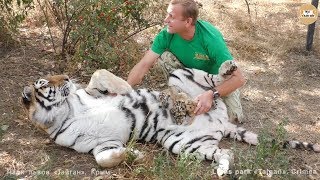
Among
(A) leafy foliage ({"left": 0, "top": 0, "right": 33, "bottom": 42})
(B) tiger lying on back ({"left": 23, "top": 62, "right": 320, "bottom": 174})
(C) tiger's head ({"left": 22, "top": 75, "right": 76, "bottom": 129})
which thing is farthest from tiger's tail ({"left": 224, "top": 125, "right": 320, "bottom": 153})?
(A) leafy foliage ({"left": 0, "top": 0, "right": 33, "bottom": 42})

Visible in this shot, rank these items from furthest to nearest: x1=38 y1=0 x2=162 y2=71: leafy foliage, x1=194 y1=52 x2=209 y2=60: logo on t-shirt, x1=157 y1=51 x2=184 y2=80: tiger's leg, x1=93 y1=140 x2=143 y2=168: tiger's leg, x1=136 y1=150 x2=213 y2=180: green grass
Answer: x1=38 y1=0 x2=162 y2=71: leafy foliage, x1=157 y1=51 x2=184 y2=80: tiger's leg, x1=194 y1=52 x2=209 y2=60: logo on t-shirt, x1=93 y1=140 x2=143 y2=168: tiger's leg, x1=136 y1=150 x2=213 y2=180: green grass

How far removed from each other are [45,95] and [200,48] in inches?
49.5

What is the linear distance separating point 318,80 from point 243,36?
121 centimetres

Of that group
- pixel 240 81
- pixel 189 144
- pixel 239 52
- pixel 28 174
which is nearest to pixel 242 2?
pixel 239 52

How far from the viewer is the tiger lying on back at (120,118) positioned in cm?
328

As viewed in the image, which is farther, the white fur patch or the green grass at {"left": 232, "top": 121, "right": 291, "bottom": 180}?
the white fur patch

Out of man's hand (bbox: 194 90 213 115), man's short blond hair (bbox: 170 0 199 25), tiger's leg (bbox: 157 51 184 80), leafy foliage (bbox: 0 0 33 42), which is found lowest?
man's hand (bbox: 194 90 213 115)

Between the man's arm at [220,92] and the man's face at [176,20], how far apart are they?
0.53 m

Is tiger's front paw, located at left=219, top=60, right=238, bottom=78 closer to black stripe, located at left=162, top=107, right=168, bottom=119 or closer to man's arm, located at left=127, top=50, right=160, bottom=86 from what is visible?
black stripe, located at left=162, top=107, right=168, bottom=119

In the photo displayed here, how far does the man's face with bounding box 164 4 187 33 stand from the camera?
341cm

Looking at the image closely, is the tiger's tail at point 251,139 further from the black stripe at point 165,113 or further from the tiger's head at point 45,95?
the tiger's head at point 45,95

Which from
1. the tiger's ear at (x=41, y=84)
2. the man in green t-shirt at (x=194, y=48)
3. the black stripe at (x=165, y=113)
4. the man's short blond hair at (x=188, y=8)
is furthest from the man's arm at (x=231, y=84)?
the tiger's ear at (x=41, y=84)

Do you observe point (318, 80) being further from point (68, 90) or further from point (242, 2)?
point (68, 90)

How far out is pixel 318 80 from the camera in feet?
15.4
